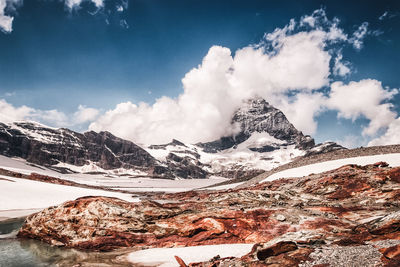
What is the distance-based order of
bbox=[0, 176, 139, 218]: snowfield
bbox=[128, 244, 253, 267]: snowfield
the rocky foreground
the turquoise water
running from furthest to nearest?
1. bbox=[0, 176, 139, 218]: snowfield
2. the turquoise water
3. bbox=[128, 244, 253, 267]: snowfield
4. the rocky foreground

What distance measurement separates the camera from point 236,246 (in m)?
13.4

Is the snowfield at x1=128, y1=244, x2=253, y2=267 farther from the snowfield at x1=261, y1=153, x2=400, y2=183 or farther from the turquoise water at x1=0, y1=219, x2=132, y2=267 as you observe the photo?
the snowfield at x1=261, y1=153, x2=400, y2=183

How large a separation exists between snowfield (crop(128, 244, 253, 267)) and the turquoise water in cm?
108

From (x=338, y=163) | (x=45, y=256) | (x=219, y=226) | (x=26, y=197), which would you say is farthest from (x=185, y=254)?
(x=338, y=163)

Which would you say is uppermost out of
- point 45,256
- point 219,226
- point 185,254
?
point 219,226

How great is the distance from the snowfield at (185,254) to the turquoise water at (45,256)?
3.53ft

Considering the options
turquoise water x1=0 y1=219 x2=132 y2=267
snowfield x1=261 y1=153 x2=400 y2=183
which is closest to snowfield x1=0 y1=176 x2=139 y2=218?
turquoise water x1=0 y1=219 x2=132 y2=267

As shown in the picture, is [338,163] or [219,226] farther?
[338,163]

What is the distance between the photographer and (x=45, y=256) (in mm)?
13289

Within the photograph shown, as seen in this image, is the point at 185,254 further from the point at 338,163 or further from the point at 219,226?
the point at 338,163

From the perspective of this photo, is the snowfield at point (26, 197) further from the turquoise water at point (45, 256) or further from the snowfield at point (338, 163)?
the snowfield at point (338, 163)

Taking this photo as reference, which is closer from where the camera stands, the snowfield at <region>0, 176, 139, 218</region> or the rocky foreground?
the rocky foreground

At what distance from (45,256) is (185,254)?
8390 millimetres

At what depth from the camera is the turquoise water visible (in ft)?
38.7
